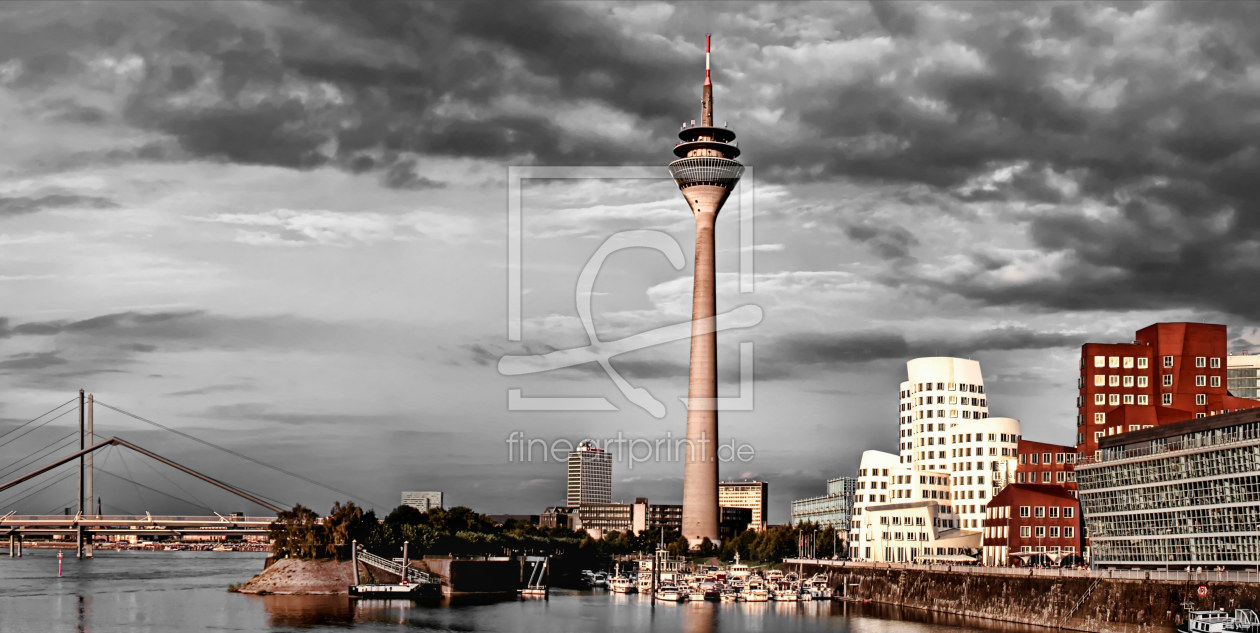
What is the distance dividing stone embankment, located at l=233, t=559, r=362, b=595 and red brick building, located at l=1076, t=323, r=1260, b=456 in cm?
11229

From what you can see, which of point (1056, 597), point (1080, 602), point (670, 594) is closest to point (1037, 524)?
point (670, 594)

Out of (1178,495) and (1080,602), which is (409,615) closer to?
(1080,602)

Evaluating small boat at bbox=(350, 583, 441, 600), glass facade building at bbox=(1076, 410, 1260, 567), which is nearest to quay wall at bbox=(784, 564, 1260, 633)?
glass facade building at bbox=(1076, 410, 1260, 567)

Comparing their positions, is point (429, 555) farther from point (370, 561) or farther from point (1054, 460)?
point (1054, 460)

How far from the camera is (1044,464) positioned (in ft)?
648

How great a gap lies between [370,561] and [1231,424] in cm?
11104

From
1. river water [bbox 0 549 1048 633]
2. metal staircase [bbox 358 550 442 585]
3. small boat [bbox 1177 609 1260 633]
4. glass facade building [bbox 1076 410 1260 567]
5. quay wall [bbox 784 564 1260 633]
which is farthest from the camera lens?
metal staircase [bbox 358 550 442 585]

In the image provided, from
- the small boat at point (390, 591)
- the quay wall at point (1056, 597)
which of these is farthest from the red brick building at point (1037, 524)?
the small boat at point (390, 591)

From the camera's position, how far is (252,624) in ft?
399

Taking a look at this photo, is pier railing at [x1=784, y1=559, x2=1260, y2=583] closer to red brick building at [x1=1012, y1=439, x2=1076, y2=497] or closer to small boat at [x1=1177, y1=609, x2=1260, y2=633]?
small boat at [x1=1177, y1=609, x2=1260, y2=633]

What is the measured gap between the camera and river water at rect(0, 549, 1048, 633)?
124 m

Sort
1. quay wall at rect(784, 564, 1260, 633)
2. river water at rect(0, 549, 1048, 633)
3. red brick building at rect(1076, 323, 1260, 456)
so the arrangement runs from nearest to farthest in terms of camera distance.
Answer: quay wall at rect(784, 564, 1260, 633)
river water at rect(0, 549, 1048, 633)
red brick building at rect(1076, 323, 1260, 456)

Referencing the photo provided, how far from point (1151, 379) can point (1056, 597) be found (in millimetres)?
76538

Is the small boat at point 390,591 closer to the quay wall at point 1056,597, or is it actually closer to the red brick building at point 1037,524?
the quay wall at point 1056,597
